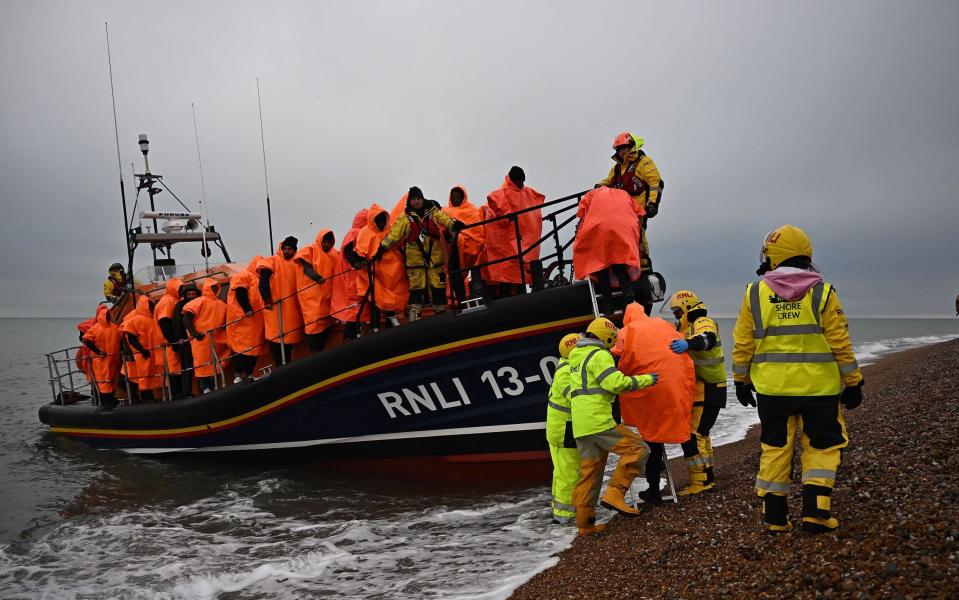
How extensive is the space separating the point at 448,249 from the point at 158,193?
777 centimetres

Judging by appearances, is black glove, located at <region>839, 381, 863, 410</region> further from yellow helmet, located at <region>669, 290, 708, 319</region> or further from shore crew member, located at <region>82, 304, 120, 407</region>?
shore crew member, located at <region>82, 304, 120, 407</region>

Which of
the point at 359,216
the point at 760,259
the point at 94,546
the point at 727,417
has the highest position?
the point at 359,216

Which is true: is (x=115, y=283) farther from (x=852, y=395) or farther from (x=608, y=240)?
(x=852, y=395)

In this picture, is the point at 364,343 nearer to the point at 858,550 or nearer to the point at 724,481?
the point at 724,481

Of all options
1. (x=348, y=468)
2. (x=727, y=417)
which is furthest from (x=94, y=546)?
(x=727, y=417)

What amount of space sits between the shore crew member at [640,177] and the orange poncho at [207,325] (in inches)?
193

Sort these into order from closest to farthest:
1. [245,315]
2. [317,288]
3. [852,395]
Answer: [852,395], [317,288], [245,315]

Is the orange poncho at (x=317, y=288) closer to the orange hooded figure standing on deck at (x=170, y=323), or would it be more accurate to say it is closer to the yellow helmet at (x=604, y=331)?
the orange hooded figure standing on deck at (x=170, y=323)

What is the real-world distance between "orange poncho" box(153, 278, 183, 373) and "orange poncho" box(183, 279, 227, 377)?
449mm

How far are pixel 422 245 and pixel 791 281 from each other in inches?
140

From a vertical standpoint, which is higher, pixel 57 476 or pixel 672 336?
pixel 672 336

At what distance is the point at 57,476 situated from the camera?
27.9ft

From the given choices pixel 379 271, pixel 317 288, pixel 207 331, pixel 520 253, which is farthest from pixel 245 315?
pixel 520 253

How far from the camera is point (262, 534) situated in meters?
5.56
